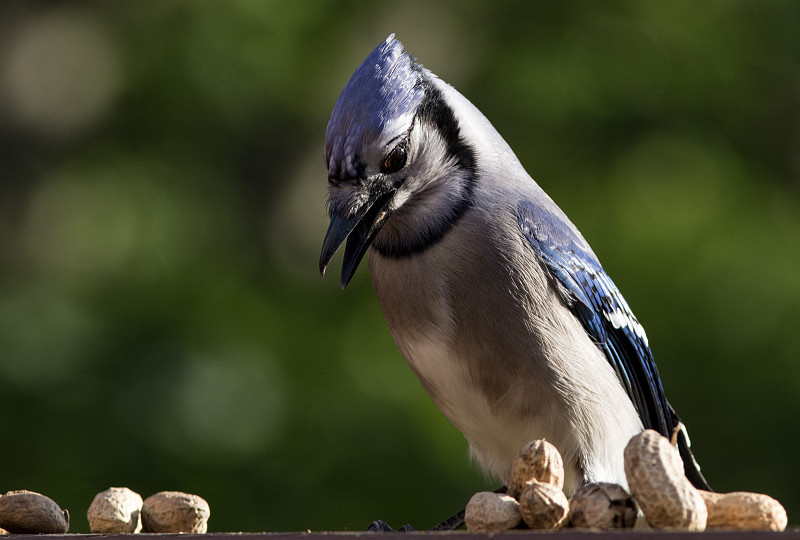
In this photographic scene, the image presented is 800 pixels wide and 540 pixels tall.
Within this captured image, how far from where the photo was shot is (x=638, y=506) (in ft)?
4.05

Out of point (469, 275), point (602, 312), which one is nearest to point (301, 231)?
point (602, 312)

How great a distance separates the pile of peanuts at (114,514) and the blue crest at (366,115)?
614 millimetres

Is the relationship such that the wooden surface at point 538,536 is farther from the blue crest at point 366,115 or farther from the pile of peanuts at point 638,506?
the blue crest at point 366,115

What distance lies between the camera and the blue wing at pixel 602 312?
73.0 inches

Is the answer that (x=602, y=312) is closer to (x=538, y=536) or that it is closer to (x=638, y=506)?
(x=638, y=506)

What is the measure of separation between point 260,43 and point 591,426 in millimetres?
2811

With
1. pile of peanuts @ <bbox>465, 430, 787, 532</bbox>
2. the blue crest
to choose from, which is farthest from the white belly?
pile of peanuts @ <bbox>465, 430, 787, 532</bbox>

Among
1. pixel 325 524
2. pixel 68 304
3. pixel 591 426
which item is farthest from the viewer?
pixel 68 304

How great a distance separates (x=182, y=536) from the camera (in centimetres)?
119

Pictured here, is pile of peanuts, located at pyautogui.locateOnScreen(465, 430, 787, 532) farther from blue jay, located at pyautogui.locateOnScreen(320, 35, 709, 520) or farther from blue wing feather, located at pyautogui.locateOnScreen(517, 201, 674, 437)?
blue wing feather, located at pyautogui.locateOnScreen(517, 201, 674, 437)

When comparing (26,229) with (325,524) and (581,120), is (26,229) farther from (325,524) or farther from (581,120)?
(581,120)

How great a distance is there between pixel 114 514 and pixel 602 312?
3.26ft

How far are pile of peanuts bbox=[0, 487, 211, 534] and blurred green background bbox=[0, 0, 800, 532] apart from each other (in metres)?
2.07

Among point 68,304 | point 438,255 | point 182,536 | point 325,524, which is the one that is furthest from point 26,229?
point 182,536
